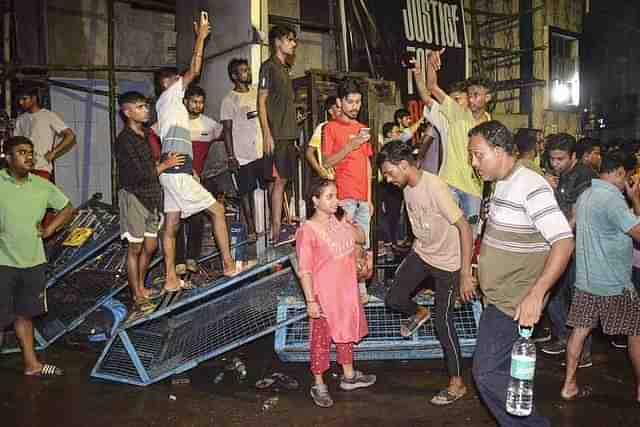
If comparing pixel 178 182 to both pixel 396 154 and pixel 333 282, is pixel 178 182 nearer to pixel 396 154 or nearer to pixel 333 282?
pixel 333 282

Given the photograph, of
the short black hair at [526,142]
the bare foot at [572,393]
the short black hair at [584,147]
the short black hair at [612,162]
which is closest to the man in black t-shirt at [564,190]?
the short black hair at [584,147]

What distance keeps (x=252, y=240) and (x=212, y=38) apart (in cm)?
330

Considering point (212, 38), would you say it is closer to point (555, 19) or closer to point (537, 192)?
point (537, 192)

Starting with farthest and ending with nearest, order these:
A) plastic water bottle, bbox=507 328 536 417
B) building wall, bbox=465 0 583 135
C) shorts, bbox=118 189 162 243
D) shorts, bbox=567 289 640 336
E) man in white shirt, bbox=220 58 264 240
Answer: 1. building wall, bbox=465 0 583 135
2. man in white shirt, bbox=220 58 264 240
3. shorts, bbox=118 189 162 243
4. shorts, bbox=567 289 640 336
5. plastic water bottle, bbox=507 328 536 417

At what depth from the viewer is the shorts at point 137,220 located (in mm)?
5738

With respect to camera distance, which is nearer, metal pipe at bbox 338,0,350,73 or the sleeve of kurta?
the sleeve of kurta

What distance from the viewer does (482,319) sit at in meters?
3.49

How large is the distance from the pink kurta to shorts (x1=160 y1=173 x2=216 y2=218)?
4.13ft

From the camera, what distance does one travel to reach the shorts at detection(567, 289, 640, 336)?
4.41 m

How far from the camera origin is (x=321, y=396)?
4789 mm

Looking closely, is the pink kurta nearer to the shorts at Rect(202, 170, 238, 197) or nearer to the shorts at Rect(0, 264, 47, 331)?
the shorts at Rect(0, 264, 47, 331)

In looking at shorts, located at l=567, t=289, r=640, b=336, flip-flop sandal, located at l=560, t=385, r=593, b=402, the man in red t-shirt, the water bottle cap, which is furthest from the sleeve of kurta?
flip-flop sandal, located at l=560, t=385, r=593, b=402

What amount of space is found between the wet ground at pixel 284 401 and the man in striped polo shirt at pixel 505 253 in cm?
126

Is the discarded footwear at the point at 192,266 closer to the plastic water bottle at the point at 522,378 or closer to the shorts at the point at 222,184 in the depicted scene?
the shorts at the point at 222,184
